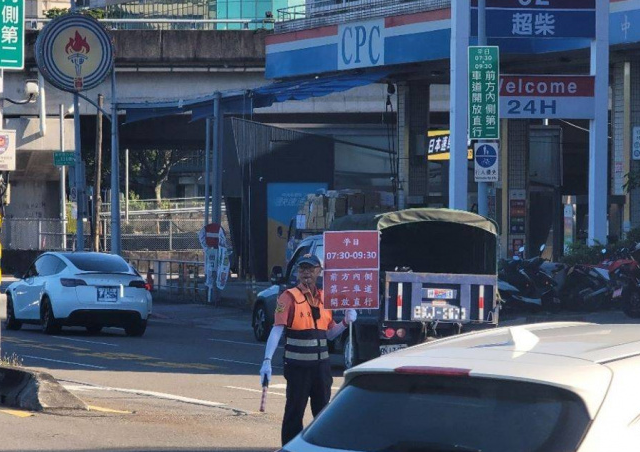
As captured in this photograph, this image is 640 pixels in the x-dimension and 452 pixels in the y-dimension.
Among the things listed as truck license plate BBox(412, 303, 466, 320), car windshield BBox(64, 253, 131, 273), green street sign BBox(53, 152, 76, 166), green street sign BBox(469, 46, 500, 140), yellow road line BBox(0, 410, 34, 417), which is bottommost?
yellow road line BBox(0, 410, 34, 417)

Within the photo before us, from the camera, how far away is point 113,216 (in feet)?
112

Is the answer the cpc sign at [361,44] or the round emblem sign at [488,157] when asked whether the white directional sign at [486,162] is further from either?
the cpc sign at [361,44]

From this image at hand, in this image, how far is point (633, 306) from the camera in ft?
71.5

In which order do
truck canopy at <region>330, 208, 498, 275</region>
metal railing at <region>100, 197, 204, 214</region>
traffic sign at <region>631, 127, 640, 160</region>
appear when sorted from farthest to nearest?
metal railing at <region>100, 197, 204, 214</region>
traffic sign at <region>631, 127, 640, 160</region>
truck canopy at <region>330, 208, 498, 275</region>

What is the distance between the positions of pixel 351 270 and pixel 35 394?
3439 millimetres

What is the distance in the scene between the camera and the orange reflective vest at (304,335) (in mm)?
9578

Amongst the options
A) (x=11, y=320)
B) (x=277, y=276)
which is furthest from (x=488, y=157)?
(x=11, y=320)

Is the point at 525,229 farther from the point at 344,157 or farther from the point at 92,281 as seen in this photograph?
the point at 92,281

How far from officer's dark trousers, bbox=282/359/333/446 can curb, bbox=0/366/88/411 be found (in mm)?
3764

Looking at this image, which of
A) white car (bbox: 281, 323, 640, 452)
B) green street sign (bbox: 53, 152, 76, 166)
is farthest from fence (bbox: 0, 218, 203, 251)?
white car (bbox: 281, 323, 640, 452)

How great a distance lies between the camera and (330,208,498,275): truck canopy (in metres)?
17.0

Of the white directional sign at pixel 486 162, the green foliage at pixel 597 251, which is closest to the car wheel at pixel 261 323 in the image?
the white directional sign at pixel 486 162

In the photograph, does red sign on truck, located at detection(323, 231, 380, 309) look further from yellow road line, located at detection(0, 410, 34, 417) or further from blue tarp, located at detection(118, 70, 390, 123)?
blue tarp, located at detection(118, 70, 390, 123)

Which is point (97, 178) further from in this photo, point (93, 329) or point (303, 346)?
point (303, 346)
